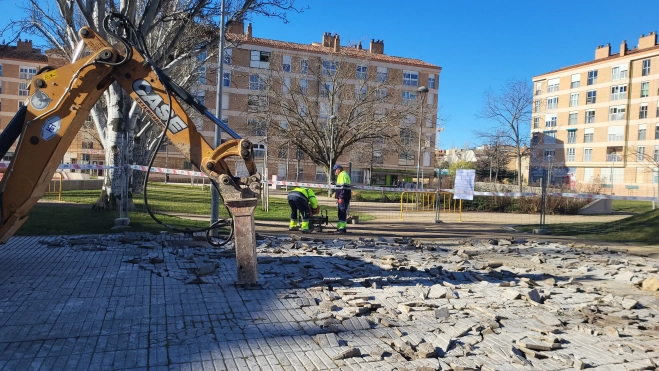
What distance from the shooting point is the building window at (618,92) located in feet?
172

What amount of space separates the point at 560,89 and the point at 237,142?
61735mm

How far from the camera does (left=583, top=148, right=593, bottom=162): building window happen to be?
56.6m

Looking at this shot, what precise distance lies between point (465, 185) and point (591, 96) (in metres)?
47.9

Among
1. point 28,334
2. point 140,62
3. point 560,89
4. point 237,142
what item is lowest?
point 28,334

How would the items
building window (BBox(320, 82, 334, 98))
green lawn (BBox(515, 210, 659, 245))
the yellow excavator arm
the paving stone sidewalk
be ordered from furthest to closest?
building window (BBox(320, 82, 334, 98)) < green lawn (BBox(515, 210, 659, 245)) < the yellow excavator arm < the paving stone sidewalk

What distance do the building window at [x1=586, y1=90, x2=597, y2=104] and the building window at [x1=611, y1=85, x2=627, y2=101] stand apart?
6.49ft

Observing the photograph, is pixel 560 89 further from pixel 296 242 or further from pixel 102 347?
pixel 102 347

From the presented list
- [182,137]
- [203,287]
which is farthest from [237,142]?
[203,287]

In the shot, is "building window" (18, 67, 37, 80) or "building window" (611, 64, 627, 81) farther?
"building window" (18, 67, 37, 80)

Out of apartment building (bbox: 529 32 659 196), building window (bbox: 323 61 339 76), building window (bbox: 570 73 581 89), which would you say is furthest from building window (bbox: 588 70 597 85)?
building window (bbox: 323 61 339 76)

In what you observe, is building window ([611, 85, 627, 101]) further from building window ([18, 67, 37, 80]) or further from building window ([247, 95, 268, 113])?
building window ([18, 67, 37, 80])

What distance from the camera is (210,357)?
4133 mm

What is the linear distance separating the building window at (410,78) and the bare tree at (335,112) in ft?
57.7

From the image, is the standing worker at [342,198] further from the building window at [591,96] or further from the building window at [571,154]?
the building window at [571,154]
